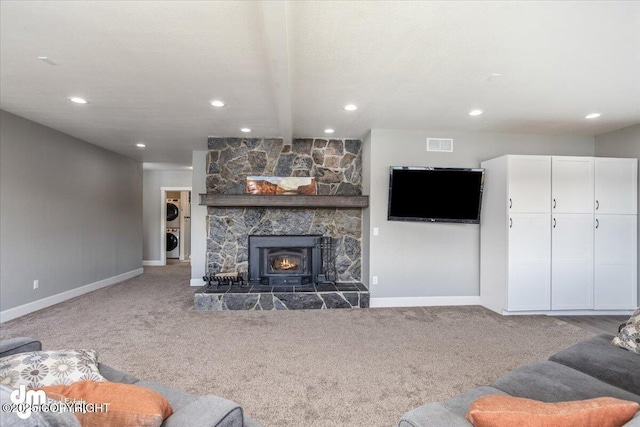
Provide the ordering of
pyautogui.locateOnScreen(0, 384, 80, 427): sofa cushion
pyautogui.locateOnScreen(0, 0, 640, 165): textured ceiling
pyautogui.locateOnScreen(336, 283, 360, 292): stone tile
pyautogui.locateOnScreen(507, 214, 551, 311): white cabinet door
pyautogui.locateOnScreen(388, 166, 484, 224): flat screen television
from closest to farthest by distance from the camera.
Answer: pyautogui.locateOnScreen(0, 384, 80, 427): sofa cushion → pyautogui.locateOnScreen(0, 0, 640, 165): textured ceiling → pyautogui.locateOnScreen(507, 214, 551, 311): white cabinet door → pyautogui.locateOnScreen(388, 166, 484, 224): flat screen television → pyautogui.locateOnScreen(336, 283, 360, 292): stone tile

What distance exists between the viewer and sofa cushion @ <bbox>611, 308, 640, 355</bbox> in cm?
185

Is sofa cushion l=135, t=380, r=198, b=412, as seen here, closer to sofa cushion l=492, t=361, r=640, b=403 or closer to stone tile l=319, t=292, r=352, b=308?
sofa cushion l=492, t=361, r=640, b=403

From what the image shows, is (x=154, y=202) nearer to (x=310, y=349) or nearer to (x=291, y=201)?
(x=291, y=201)

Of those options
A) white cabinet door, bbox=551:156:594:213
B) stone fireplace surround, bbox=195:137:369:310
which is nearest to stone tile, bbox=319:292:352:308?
stone fireplace surround, bbox=195:137:369:310

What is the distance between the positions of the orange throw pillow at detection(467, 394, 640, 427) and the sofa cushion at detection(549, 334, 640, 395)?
35.4 inches

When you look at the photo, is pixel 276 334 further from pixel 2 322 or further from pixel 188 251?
pixel 188 251

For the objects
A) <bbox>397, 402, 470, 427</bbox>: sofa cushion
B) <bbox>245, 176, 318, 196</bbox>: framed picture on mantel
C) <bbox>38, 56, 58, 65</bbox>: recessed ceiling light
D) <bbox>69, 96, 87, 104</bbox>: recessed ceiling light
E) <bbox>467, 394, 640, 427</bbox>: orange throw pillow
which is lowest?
<bbox>397, 402, 470, 427</bbox>: sofa cushion

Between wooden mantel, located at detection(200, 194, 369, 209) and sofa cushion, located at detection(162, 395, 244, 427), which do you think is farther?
wooden mantel, located at detection(200, 194, 369, 209)

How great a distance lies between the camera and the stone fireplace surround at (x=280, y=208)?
16.6 ft

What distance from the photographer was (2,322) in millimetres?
3725

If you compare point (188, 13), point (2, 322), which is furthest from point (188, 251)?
point (188, 13)

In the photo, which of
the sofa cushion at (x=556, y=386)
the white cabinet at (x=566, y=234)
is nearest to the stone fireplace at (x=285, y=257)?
the white cabinet at (x=566, y=234)

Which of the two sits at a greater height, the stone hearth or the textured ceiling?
the textured ceiling

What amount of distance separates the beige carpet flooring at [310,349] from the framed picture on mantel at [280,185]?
186cm
